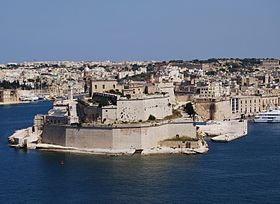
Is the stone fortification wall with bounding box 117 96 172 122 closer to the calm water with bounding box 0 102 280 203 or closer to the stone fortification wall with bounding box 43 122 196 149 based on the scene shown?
the stone fortification wall with bounding box 43 122 196 149

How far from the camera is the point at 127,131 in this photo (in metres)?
17.0

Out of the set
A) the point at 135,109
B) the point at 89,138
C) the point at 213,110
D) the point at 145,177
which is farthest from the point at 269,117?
the point at 145,177

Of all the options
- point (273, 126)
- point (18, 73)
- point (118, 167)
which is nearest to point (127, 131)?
point (118, 167)

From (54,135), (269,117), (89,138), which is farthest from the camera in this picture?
(269,117)

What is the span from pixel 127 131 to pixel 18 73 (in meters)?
46.8

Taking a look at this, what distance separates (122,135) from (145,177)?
331cm

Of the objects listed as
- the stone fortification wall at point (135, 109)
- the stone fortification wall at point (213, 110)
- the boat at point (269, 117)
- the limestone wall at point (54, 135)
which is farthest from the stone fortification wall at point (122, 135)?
the stone fortification wall at point (213, 110)

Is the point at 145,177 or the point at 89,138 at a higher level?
the point at 89,138

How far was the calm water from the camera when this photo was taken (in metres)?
12.1

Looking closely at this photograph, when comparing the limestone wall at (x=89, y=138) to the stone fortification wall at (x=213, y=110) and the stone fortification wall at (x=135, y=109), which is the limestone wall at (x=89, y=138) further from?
the stone fortification wall at (x=213, y=110)

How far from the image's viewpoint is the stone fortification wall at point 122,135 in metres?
16.9

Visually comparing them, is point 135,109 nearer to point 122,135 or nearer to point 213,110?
point 122,135

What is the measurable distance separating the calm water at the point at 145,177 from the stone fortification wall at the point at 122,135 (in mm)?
645

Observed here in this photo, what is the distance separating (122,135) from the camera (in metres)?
16.9
